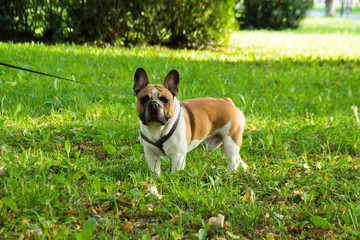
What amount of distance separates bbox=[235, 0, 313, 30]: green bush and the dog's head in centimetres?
1740

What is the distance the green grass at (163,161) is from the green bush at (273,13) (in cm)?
1263

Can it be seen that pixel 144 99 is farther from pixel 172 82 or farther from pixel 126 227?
pixel 126 227

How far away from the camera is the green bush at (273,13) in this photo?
19.8 meters

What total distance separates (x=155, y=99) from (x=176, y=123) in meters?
0.34

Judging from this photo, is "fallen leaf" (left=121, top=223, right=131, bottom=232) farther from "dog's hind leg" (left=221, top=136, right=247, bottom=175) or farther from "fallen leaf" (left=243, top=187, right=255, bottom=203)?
"dog's hind leg" (left=221, top=136, right=247, bottom=175)

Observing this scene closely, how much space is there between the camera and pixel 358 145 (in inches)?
184

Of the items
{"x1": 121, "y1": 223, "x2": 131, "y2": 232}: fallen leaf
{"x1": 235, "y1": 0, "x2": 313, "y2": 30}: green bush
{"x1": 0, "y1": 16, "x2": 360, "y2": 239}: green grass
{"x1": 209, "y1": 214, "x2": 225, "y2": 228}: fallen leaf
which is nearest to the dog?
{"x1": 0, "y1": 16, "x2": 360, "y2": 239}: green grass

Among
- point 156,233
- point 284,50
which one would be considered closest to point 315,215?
point 156,233

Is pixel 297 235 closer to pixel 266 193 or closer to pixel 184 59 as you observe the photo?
pixel 266 193

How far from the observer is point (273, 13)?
1978 cm

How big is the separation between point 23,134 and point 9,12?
7175 millimetres

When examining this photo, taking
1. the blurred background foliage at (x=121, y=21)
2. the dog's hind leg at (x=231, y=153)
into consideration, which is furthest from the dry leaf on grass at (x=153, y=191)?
the blurred background foliage at (x=121, y=21)

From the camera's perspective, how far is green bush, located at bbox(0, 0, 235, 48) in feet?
33.1

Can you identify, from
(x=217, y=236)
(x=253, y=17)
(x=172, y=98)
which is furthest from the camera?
(x=253, y=17)
